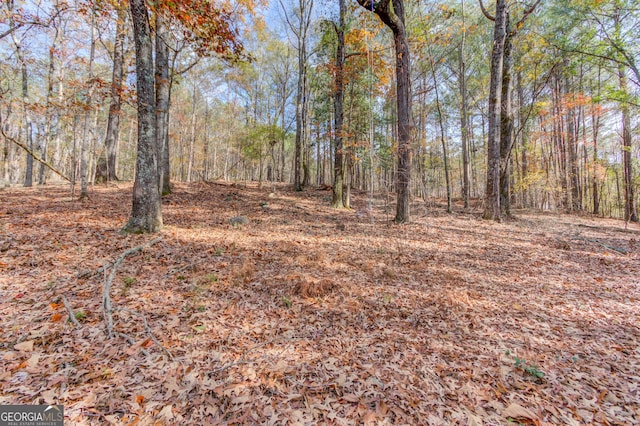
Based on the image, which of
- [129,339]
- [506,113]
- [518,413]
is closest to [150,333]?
[129,339]

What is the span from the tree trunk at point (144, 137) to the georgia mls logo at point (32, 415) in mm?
4449

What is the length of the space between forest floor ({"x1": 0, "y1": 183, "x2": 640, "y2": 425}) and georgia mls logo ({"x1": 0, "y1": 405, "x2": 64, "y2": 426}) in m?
0.06

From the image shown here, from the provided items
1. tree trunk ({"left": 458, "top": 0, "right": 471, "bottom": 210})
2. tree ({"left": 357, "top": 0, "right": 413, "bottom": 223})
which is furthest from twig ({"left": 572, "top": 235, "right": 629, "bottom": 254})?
tree trunk ({"left": 458, "top": 0, "right": 471, "bottom": 210})

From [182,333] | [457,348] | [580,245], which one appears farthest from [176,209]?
[580,245]

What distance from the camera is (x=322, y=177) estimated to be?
27.0m

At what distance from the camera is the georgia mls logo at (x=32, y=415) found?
201 cm

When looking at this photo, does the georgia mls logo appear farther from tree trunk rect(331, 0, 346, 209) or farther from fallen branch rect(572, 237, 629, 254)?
fallen branch rect(572, 237, 629, 254)

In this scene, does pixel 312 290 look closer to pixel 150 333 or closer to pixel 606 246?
pixel 150 333

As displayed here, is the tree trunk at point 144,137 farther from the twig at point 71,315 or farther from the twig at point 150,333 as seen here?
the twig at point 150,333

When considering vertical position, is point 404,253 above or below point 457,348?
above

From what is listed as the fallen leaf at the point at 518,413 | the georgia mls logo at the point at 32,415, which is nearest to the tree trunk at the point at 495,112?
the fallen leaf at the point at 518,413

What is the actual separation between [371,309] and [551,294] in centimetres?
341

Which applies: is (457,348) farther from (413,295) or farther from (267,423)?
(267,423)

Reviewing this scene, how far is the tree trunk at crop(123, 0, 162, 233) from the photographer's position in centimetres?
569
